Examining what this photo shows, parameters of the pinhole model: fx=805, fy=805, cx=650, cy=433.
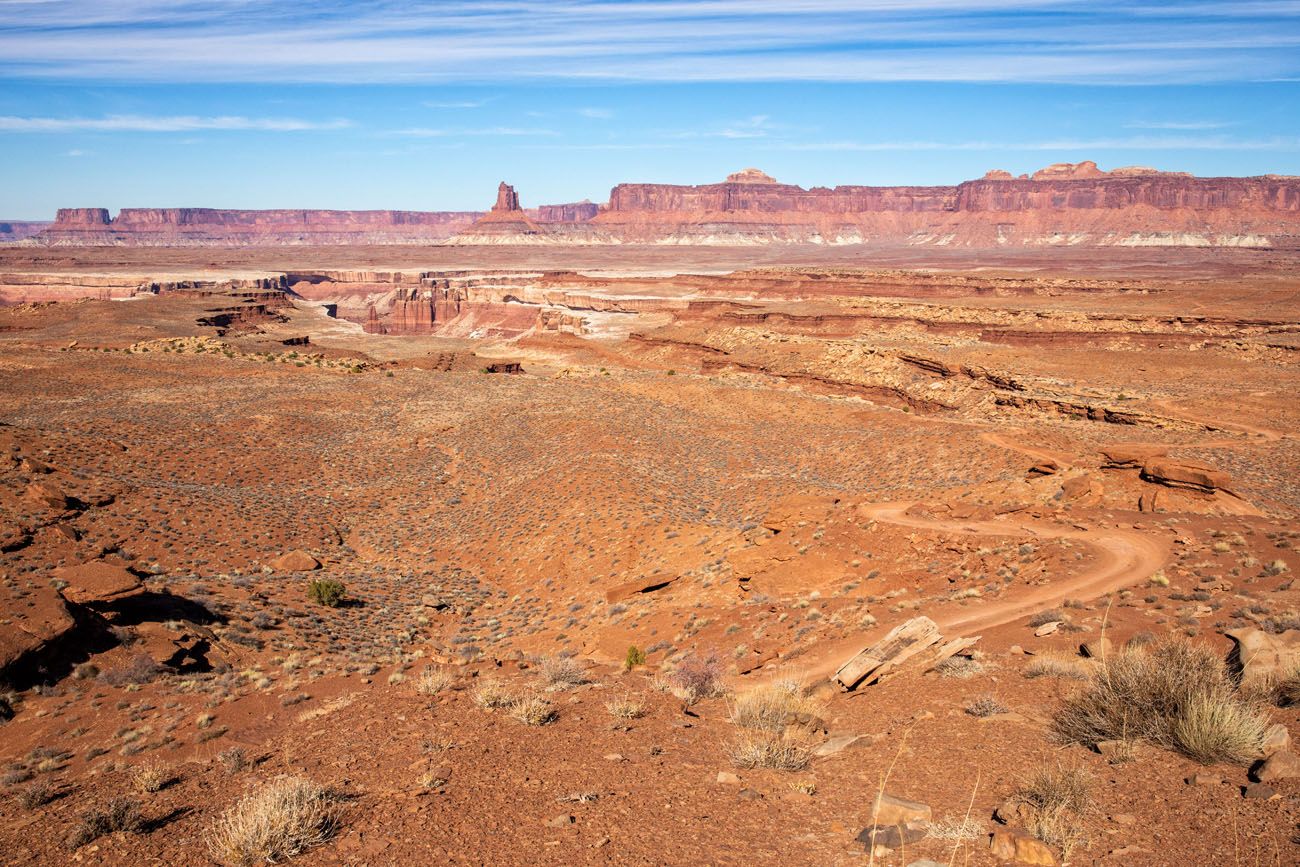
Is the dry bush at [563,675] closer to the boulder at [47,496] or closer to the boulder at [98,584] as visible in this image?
the boulder at [98,584]

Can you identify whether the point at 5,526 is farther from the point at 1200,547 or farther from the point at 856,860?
the point at 1200,547

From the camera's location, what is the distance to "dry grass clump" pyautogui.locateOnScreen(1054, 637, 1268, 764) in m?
6.93

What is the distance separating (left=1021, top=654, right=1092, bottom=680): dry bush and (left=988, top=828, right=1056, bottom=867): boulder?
4047 mm

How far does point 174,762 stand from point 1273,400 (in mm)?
43314

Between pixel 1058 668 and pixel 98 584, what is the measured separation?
51.5 feet

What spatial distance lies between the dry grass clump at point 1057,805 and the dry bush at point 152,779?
8.10 m

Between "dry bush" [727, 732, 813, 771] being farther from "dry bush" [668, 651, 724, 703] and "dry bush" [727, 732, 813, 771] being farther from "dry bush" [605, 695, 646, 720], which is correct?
"dry bush" [668, 651, 724, 703]

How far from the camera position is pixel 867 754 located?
8.28 meters

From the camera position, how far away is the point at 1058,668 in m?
9.74

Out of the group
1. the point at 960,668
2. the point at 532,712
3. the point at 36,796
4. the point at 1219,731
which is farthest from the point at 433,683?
the point at 1219,731

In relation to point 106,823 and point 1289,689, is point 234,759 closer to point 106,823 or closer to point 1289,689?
point 106,823

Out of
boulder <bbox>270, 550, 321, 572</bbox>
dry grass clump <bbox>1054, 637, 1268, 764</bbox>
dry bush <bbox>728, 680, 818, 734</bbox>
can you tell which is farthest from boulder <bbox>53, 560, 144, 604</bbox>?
dry grass clump <bbox>1054, 637, 1268, 764</bbox>

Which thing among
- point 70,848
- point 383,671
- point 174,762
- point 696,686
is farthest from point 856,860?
point 383,671

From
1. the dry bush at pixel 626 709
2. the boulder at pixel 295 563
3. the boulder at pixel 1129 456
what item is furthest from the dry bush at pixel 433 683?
the boulder at pixel 1129 456
